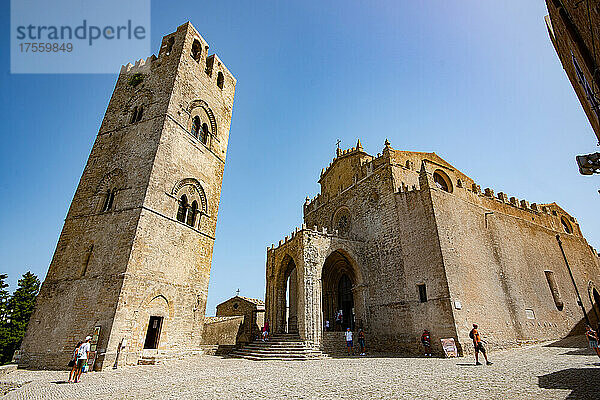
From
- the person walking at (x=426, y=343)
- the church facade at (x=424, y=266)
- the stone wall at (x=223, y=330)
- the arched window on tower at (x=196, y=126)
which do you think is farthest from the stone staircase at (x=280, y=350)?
the arched window on tower at (x=196, y=126)

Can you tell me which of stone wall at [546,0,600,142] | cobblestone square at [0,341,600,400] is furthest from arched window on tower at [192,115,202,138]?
stone wall at [546,0,600,142]

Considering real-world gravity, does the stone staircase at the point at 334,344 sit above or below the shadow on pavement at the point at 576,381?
above

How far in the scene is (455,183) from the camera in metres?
21.6

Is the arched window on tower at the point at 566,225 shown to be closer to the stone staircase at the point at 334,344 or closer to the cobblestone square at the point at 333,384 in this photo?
the cobblestone square at the point at 333,384

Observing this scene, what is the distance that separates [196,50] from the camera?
790 inches

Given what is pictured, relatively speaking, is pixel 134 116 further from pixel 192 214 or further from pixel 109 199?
pixel 192 214

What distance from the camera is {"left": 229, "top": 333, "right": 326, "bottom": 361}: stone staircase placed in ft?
45.2

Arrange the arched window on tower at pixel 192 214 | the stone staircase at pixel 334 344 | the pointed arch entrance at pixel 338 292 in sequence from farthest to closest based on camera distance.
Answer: the pointed arch entrance at pixel 338 292
the arched window on tower at pixel 192 214
the stone staircase at pixel 334 344

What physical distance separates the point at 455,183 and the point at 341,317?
1265cm

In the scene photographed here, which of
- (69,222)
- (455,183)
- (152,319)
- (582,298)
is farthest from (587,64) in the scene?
(582,298)

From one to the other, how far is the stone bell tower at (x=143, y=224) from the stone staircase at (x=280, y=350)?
2.83m

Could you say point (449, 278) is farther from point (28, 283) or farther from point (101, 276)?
point (28, 283)

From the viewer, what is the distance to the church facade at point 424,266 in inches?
601

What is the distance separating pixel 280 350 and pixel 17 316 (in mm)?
23381
